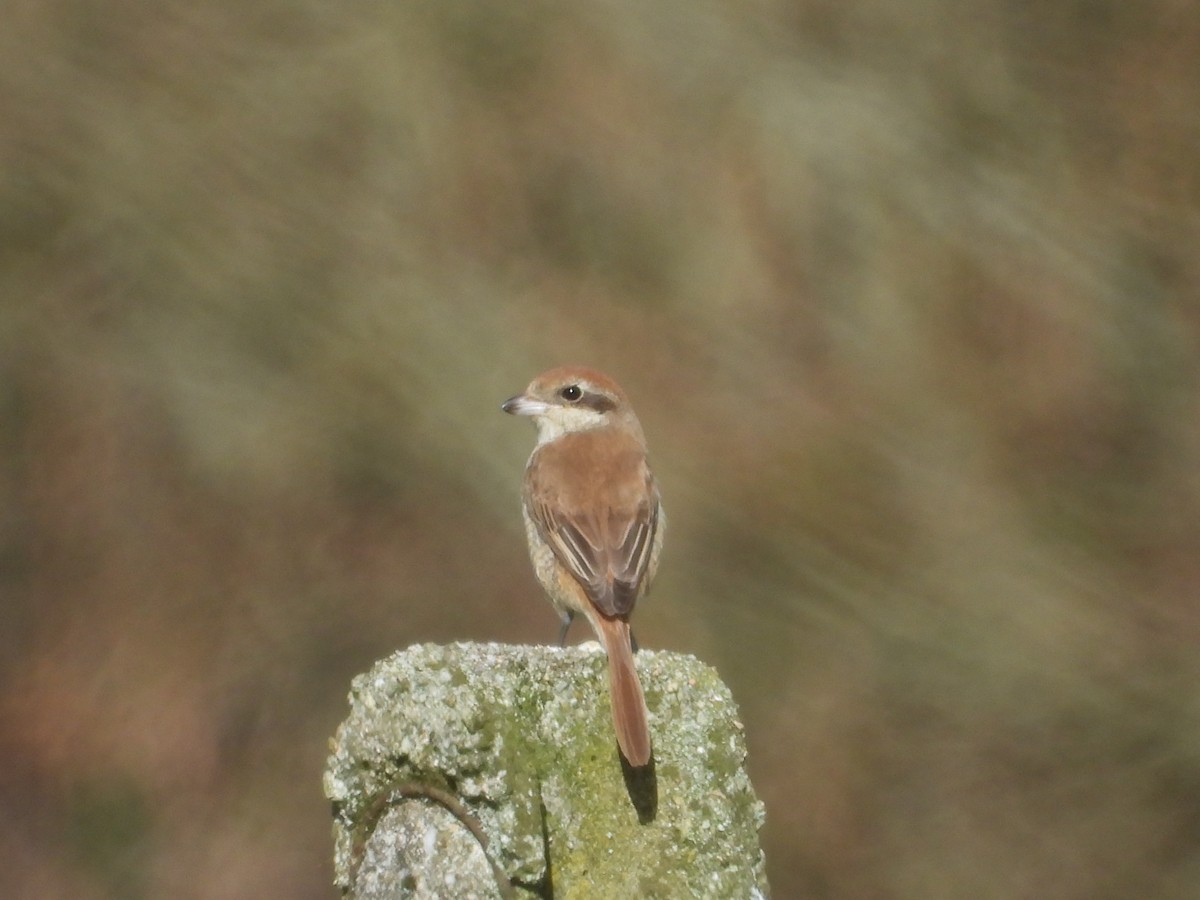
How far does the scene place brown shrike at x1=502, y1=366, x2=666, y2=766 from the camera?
13.1ft

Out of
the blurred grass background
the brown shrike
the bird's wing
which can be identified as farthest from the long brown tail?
the blurred grass background

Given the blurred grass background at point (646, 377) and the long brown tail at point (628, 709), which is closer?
the long brown tail at point (628, 709)

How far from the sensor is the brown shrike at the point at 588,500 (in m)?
4.00

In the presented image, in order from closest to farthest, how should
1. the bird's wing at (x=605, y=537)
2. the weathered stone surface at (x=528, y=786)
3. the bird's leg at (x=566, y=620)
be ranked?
the weathered stone surface at (x=528, y=786), the bird's wing at (x=605, y=537), the bird's leg at (x=566, y=620)

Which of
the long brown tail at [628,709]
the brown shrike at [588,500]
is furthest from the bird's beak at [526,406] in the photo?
the long brown tail at [628,709]

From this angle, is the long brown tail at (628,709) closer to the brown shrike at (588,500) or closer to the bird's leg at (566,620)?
the brown shrike at (588,500)

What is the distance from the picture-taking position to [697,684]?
2.61m

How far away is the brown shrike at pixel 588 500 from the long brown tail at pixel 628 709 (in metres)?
0.71

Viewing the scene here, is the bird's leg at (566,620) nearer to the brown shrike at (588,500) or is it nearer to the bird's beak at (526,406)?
the brown shrike at (588,500)

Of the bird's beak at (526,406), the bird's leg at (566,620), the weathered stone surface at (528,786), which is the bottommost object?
the weathered stone surface at (528,786)

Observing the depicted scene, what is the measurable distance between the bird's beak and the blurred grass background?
5.41 feet

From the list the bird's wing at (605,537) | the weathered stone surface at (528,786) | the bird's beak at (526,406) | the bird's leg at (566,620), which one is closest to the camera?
the weathered stone surface at (528,786)

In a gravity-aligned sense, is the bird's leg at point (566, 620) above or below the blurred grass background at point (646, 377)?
below

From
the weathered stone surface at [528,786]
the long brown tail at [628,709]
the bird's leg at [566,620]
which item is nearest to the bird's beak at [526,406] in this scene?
the bird's leg at [566,620]
